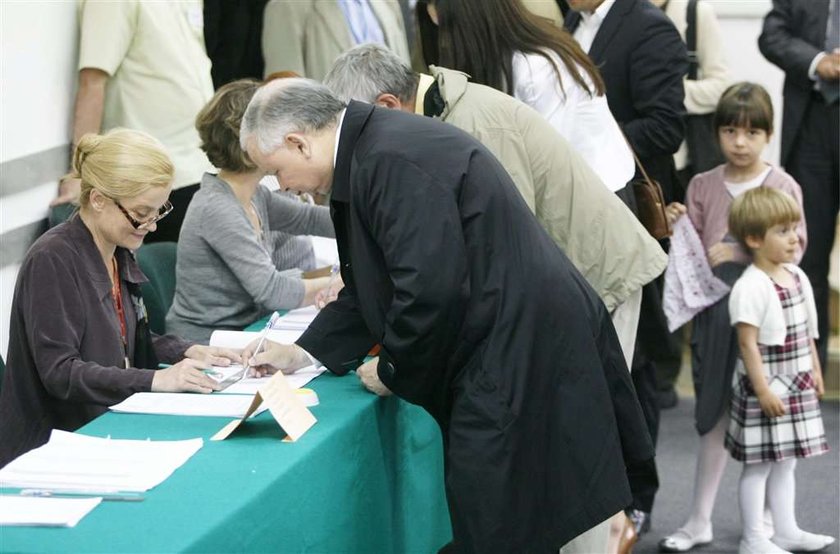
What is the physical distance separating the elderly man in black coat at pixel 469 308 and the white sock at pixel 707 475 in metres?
1.61

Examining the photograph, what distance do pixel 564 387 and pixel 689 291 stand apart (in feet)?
6.04

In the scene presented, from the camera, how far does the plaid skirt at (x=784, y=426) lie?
4.18m

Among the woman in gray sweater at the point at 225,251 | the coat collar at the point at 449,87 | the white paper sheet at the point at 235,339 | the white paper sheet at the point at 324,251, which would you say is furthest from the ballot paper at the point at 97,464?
the white paper sheet at the point at 324,251

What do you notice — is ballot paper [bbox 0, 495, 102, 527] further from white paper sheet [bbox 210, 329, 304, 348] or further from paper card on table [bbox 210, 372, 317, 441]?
white paper sheet [bbox 210, 329, 304, 348]

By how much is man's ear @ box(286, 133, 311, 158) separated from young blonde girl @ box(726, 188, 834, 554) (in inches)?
76.9

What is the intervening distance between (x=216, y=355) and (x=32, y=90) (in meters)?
1.38

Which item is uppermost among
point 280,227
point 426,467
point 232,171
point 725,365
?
point 232,171

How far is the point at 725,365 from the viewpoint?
14.3 ft

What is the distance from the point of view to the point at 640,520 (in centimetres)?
446

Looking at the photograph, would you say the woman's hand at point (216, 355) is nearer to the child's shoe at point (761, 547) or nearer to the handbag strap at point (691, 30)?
the child's shoe at point (761, 547)

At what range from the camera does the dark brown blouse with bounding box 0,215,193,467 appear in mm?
2893

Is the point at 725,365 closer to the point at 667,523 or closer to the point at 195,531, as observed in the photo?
the point at 667,523

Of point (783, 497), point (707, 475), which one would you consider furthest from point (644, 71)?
point (783, 497)

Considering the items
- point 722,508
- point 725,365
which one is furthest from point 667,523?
point 725,365
